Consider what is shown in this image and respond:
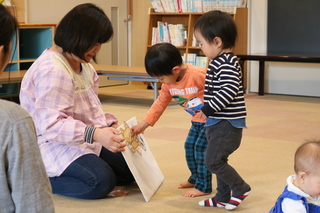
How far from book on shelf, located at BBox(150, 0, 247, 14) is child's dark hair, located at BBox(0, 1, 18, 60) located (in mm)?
5777

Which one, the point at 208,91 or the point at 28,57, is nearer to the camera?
the point at 208,91

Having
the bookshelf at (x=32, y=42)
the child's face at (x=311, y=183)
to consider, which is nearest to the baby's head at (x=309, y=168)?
the child's face at (x=311, y=183)

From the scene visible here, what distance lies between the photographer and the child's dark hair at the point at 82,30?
2285 mm

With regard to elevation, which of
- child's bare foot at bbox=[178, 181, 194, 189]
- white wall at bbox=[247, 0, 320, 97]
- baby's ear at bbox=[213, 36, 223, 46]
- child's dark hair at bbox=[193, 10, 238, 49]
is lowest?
child's bare foot at bbox=[178, 181, 194, 189]

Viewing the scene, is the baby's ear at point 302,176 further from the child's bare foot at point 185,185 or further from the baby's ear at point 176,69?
the child's bare foot at point 185,185

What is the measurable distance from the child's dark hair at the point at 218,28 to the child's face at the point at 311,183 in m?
0.84

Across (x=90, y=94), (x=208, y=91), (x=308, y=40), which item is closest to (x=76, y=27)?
(x=90, y=94)

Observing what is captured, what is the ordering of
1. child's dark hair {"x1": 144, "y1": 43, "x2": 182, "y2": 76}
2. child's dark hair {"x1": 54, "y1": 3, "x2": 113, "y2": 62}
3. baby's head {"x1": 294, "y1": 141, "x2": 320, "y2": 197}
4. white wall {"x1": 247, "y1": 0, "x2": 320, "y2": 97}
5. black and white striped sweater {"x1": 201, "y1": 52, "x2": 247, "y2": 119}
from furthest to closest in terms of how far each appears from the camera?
1. white wall {"x1": 247, "y1": 0, "x2": 320, "y2": 97}
2. child's dark hair {"x1": 144, "y1": 43, "x2": 182, "y2": 76}
3. child's dark hair {"x1": 54, "y1": 3, "x2": 113, "y2": 62}
4. black and white striped sweater {"x1": 201, "y1": 52, "x2": 247, "y2": 119}
5. baby's head {"x1": 294, "y1": 141, "x2": 320, "y2": 197}

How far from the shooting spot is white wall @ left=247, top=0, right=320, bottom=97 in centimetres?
645

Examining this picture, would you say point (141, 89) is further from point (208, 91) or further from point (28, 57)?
point (208, 91)

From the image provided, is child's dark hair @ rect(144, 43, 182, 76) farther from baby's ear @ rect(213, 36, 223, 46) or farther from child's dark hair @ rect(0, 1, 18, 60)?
child's dark hair @ rect(0, 1, 18, 60)

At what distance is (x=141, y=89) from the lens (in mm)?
7336

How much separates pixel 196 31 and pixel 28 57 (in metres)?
4.83

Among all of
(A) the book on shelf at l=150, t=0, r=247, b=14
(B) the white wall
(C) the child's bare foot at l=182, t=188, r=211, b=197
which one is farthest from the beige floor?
(A) the book on shelf at l=150, t=0, r=247, b=14
